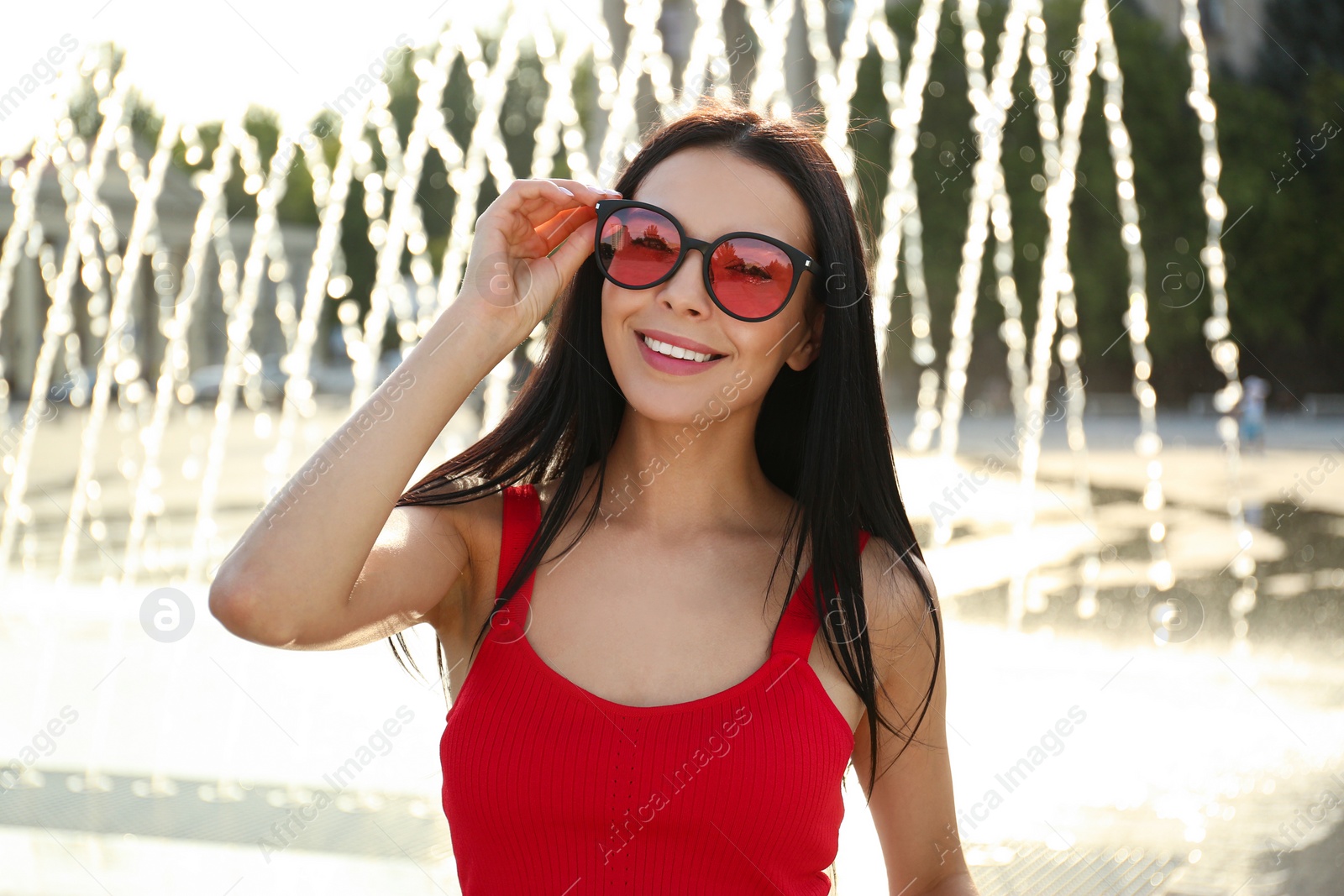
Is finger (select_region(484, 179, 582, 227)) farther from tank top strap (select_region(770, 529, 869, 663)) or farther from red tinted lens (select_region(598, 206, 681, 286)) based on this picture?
tank top strap (select_region(770, 529, 869, 663))

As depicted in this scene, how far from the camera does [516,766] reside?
5.70ft

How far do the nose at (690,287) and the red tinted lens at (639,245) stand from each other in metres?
0.02

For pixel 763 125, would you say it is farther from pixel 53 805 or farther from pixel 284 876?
pixel 53 805

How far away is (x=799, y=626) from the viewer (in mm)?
1924

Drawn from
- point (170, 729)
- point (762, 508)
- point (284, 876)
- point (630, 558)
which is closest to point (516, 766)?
point (630, 558)

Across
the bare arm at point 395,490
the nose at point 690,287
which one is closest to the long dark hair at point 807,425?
the bare arm at point 395,490

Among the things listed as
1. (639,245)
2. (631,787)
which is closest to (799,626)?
(631,787)

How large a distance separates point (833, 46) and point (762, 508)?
33.9 m

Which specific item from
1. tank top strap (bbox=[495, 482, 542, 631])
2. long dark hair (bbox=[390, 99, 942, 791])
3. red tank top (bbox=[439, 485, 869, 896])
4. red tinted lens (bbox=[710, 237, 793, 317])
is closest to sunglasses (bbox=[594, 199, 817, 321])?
red tinted lens (bbox=[710, 237, 793, 317])

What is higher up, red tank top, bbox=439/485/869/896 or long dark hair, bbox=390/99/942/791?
long dark hair, bbox=390/99/942/791

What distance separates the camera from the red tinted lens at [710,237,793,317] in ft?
6.17

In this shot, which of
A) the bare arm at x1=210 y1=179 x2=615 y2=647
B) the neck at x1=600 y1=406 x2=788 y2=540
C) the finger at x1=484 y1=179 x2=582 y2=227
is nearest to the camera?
the bare arm at x1=210 y1=179 x2=615 y2=647

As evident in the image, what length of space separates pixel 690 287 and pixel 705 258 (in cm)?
5

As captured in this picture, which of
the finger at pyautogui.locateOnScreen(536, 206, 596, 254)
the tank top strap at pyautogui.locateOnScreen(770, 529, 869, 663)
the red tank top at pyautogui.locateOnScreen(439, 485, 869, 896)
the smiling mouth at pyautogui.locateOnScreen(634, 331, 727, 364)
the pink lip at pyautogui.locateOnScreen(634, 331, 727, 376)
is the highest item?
the finger at pyautogui.locateOnScreen(536, 206, 596, 254)
